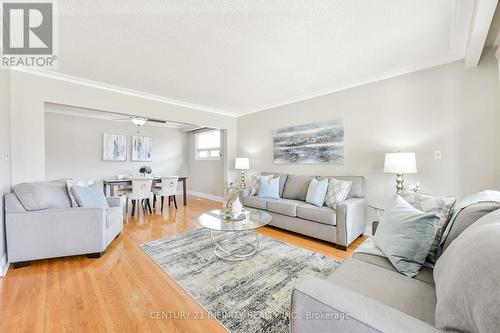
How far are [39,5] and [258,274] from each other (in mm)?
3017

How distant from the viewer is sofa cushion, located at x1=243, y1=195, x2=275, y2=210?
3.53m

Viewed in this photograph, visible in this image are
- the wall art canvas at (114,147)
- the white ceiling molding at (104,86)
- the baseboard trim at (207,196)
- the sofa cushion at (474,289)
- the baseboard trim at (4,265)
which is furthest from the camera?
the baseboard trim at (207,196)

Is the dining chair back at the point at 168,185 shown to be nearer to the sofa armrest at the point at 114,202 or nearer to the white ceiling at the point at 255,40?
the sofa armrest at the point at 114,202

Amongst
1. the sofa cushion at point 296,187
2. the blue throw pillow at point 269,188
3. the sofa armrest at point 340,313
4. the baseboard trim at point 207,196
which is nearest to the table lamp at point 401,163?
the sofa cushion at point 296,187

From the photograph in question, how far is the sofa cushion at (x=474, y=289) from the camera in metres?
0.55

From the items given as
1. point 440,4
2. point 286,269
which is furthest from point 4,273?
point 440,4

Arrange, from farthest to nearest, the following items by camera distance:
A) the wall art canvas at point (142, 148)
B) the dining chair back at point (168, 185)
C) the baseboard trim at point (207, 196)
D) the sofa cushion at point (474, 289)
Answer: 1. the wall art canvas at point (142, 148)
2. the baseboard trim at point (207, 196)
3. the dining chair back at point (168, 185)
4. the sofa cushion at point (474, 289)

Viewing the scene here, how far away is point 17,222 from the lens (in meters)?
2.11

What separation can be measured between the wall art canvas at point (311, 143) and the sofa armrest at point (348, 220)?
3.00ft

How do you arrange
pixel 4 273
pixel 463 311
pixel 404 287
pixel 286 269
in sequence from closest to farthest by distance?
pixel 463 311 < pixel 404 287 < pixel 4 273 < pixel 286 269

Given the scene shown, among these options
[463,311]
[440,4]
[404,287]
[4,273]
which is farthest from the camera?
[4,273]

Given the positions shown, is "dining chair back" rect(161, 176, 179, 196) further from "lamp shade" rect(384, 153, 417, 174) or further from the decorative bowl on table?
"lamp shade" rect(384, 153, 417, 174)

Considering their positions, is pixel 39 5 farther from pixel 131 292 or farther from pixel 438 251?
pixel 438 251

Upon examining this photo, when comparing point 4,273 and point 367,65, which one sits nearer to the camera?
point 4,273
